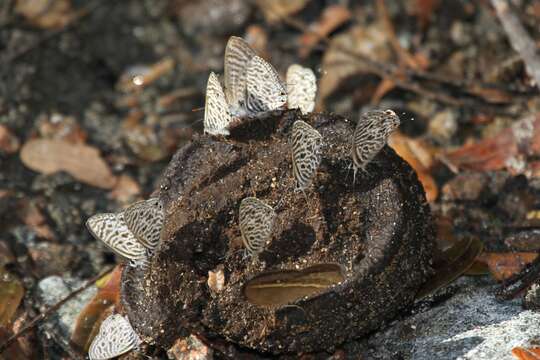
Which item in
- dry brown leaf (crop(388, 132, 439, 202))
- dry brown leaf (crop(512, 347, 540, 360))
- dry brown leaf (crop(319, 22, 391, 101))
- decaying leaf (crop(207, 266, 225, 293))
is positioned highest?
dry brown leaf (crop(319, 22, 391, 101))

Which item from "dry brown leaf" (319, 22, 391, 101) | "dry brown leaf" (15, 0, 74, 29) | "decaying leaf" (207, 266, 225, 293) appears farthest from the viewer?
"dry brown leaf" (15, 0, 74, 29)

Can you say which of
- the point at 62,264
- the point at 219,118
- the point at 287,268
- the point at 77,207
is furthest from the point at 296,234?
the point at 77,207

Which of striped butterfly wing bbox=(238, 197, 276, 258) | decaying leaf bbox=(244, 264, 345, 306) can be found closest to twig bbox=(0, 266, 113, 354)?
decaying leaf bbox=(244, 264, 345, 306)

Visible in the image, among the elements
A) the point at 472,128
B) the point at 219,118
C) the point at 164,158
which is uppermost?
the point at 219,118

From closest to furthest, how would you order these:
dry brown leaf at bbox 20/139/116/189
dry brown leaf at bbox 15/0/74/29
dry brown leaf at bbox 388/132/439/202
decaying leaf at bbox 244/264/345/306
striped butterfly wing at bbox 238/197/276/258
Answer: striped butterfly wing at bbox 238/197/276/258 < decaying leaf at bbox 244/264/345/306 < dry brown leaf at bbox 388/132/439/202 < dry brown leaf at bbox 20/139/116/189 < dry brown leaf at bbox 15/0/74/29

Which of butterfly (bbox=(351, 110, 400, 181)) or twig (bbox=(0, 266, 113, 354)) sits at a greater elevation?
butterfly (bbox=(351, 110, 400, 181))

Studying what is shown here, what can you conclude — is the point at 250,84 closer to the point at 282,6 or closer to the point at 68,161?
the point at 68,161

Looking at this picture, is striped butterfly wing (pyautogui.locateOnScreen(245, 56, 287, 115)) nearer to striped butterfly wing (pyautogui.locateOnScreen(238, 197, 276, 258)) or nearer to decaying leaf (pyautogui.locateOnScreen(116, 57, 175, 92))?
striped butterfly wing (pyautogui.locateOnScreen(238, 197, 276, 258))

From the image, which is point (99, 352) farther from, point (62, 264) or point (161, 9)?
point (161, 9)
